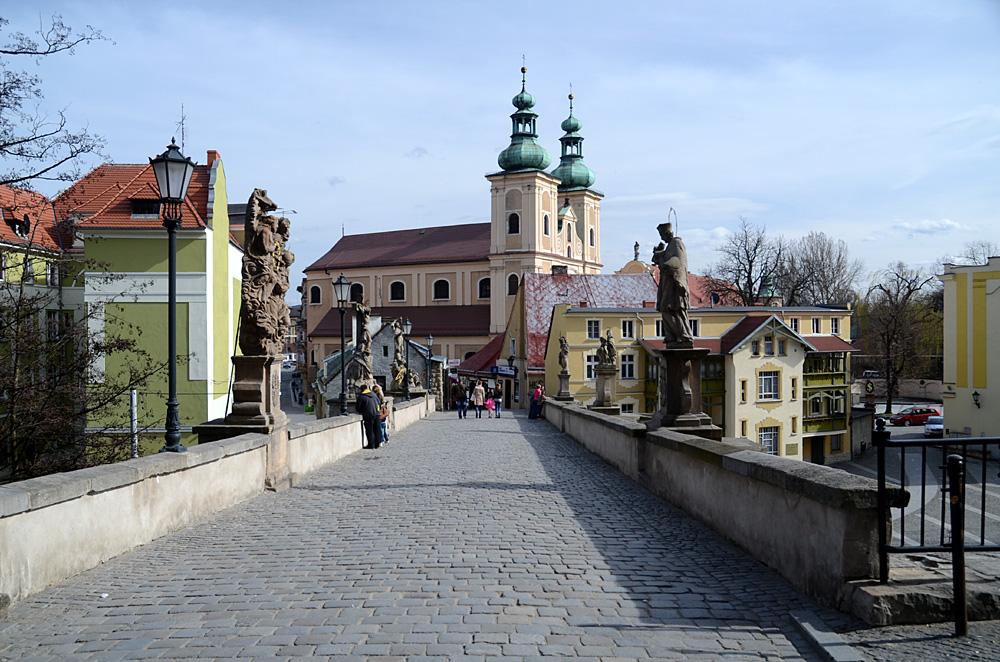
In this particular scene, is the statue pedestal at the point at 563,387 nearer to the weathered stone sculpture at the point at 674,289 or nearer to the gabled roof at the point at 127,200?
the gabled roof at the point at 127,200

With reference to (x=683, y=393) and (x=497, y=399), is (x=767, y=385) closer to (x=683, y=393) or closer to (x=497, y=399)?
(x=497, y=399)

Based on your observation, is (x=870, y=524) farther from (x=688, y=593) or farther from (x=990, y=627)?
(x=688, y=593)

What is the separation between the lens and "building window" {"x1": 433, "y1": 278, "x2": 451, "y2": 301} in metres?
91.5

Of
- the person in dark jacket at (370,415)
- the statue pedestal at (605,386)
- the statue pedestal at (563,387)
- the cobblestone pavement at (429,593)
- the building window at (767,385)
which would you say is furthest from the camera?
the building window at (767,385)

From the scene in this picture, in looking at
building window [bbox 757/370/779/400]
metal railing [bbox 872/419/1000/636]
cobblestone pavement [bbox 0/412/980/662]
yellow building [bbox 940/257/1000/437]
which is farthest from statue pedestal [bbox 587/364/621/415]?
building window [bbox 757/370/779/400]

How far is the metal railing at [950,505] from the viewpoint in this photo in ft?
15.0

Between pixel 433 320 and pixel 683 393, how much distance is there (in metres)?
78.4

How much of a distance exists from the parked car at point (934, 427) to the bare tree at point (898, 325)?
4.14 metres

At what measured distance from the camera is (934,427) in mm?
48438

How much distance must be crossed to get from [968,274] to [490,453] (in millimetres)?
39830

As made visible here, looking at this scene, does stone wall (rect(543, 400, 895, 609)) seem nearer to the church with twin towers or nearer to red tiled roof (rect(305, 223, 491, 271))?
the church with twin towers

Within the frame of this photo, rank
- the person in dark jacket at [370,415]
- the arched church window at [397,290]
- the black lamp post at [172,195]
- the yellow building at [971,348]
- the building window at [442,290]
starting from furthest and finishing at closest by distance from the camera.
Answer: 1. the arched church window at [397,290]
2. the building window at [442,290]
3. the yellow building at [971,348]
4. the person in dark jacket at [370,415]
5. the black lamp post at [172,195]

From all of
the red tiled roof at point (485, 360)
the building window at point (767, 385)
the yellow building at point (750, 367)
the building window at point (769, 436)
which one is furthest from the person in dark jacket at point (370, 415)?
the red tiled roof at point (485, 360)

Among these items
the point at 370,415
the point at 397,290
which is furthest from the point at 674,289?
the point at 397,290
